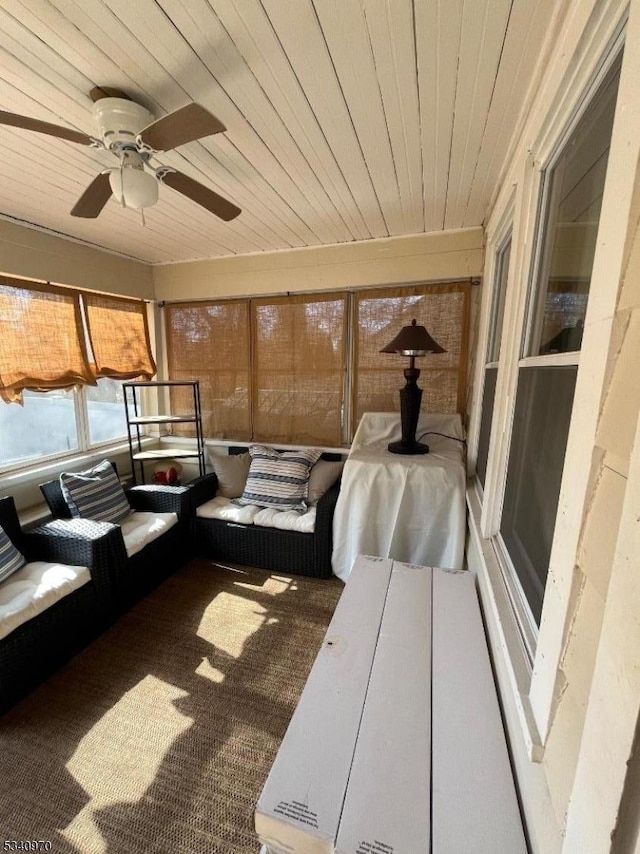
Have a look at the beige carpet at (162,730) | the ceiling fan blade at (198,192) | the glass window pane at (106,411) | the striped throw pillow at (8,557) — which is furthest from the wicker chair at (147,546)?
the ceiling fan blade at (198,192)

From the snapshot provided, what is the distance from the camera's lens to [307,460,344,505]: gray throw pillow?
2.79 m

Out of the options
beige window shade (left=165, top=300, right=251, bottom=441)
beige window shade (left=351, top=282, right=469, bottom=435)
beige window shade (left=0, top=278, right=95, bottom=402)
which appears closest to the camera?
beige window shade (left=0, top=278, right=95, bottom=402)

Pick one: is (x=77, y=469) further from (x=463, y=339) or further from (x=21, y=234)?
(x=463, y=339)

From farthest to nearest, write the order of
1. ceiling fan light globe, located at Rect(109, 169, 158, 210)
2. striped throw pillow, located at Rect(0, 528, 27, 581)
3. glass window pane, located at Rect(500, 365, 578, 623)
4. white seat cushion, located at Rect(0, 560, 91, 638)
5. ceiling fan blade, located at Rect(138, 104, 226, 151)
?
striped throw pillow, located at Rect(0, 528, 27, 581) → white seat cushion, located at Rect(0, 560, 91, 638) → ceiling fan light globe, located at Rect(109, 169, 158, 210) → ceiling fan blade, located at Rect(138, 104, 226, 151) → glass window pane, located at Rect(500, 365, 578, 623)

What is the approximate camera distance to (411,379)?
7.68 feet

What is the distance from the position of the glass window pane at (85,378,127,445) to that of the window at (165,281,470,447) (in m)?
0.49

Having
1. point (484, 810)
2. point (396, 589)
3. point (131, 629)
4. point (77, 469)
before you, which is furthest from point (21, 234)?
point (484, 810)

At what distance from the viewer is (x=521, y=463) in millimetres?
1283

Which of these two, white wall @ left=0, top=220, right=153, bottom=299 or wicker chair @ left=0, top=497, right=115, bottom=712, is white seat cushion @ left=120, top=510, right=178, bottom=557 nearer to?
wicker chair @ left=0, top=497, right=115, bottom=712

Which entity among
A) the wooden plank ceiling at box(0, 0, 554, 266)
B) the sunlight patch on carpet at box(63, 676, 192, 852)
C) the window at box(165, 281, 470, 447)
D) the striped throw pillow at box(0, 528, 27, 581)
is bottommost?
the sunlight patch on carpet at box(63, 676, 192, 852)

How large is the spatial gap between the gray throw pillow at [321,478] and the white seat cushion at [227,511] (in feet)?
1.41

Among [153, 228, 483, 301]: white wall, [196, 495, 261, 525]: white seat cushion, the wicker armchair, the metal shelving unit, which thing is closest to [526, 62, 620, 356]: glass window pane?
[153, 228, 483, 301]: white wall

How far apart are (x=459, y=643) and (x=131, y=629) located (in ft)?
5.85

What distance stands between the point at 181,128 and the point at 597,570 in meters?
1.50
